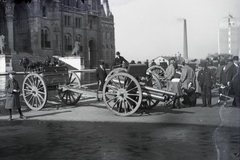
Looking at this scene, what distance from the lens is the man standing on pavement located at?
12.0 meters

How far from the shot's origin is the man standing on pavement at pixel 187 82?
1205 cm

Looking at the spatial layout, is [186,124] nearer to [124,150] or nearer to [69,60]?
[124,150]

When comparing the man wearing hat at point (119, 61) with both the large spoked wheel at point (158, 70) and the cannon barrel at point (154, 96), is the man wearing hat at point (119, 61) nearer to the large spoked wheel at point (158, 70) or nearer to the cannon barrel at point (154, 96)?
the large spoked wheel at point (158, 70)

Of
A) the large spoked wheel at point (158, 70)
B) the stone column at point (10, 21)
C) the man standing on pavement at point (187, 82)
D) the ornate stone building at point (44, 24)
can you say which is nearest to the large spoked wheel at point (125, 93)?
the man standing on pavement at point (187, 82)

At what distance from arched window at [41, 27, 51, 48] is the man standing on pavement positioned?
2989 centimetres

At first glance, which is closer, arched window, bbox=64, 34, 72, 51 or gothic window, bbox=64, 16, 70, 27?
gothic window, bbox=64, 16, 70, 27

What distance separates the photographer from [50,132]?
25.6 feet

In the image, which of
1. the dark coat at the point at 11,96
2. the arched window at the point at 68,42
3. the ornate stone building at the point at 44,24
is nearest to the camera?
the dark coat at the point at 11,96

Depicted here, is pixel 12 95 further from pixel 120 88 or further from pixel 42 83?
pixel 120 88

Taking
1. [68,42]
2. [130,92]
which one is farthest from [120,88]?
[68,42]

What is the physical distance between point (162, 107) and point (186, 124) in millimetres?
3545

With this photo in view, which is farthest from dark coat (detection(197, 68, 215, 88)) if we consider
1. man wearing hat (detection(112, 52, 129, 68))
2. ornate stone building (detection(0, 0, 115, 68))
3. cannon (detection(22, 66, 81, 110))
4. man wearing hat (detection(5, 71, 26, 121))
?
ornate stone building (detection(0, 0, 115, 68))

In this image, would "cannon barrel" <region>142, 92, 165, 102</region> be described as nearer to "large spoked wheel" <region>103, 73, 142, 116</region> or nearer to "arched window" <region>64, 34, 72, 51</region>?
"large spoked wheel" <region>103, 73, 142, 116</region>

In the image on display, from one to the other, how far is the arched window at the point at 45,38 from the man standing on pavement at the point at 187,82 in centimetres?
2989
